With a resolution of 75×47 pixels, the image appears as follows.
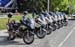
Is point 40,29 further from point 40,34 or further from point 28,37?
point 28,37

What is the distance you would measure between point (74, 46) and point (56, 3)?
138 ft

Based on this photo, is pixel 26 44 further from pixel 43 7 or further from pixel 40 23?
pixel 43 7

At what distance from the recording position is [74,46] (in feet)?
51.0

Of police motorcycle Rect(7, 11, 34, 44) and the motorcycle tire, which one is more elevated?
police motorcycle Rect(7, 11, 34, 44)

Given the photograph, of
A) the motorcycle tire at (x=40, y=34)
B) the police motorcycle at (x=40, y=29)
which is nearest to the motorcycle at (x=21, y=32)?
the police motorcycle at (x=40, y=29)

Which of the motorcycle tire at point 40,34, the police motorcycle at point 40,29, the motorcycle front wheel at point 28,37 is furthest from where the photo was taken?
the motorcycle tire at point 40,34

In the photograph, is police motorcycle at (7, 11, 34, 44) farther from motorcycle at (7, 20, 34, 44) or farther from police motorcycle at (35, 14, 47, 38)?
police motorcycle at (35, 14, 47, 38)

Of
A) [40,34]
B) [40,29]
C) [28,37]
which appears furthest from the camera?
[40,34]

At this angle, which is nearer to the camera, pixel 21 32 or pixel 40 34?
pixel 21 32

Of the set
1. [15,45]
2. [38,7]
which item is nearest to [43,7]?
[38,7]

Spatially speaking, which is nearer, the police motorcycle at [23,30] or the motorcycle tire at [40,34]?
the police motorcycle at [23,30]

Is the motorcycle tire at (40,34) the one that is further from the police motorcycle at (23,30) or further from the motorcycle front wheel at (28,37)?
the motorcycle front wheel at (28,37)

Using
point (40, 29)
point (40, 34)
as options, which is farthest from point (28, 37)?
point (40, 34)

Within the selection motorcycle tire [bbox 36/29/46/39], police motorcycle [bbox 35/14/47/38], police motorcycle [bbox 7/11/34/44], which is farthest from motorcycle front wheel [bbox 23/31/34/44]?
motorcycle tire [bbox 36/29/46/39]
